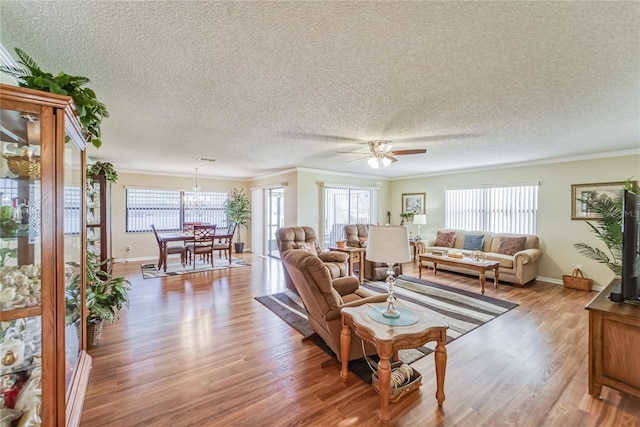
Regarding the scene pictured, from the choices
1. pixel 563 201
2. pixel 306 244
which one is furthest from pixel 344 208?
pixel 563 201

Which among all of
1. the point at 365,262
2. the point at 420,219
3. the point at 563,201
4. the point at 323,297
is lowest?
the point at 365,262

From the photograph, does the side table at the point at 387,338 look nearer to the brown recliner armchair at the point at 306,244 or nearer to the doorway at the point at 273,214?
the brown recliner armchair at the point at 306,244

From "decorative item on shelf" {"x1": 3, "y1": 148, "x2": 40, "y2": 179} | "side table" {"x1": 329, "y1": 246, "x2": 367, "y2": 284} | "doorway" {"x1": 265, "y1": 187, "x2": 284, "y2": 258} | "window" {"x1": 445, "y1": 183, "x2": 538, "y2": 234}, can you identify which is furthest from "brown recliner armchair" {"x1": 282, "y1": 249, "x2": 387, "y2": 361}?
"doorway" {"x1": 265, "y1": 187, "x2": 284, "y2": 258}

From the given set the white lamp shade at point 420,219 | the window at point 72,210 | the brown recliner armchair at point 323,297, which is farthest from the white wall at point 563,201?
the window at point 72,210

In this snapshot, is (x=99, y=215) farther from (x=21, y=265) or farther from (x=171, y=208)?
(x=21, y=265)

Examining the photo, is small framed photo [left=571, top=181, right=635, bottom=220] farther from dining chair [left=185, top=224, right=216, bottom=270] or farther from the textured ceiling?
dining chair [left=185, top=224, right=216, bottom=270]

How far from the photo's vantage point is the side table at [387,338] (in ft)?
5.78

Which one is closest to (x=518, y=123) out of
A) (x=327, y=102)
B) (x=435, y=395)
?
(x=327, y=102)

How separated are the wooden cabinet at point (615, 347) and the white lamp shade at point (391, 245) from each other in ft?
4.88

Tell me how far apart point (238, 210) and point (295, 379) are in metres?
6.57

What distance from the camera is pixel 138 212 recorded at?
7.30 meters

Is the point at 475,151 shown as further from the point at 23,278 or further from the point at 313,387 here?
the point at 23,278

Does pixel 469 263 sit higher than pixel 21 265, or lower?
lower

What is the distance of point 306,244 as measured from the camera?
4.87 meters
